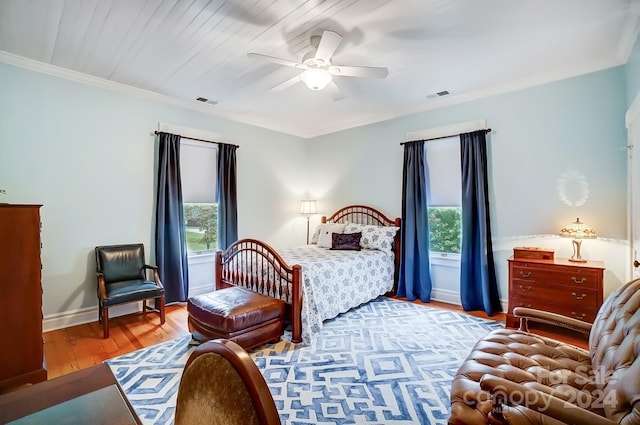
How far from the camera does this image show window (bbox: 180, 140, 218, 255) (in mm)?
4293

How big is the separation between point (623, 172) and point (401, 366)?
9.59 ft

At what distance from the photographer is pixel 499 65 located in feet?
10.3

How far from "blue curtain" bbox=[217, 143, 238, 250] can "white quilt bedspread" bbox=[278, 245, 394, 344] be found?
1.02m

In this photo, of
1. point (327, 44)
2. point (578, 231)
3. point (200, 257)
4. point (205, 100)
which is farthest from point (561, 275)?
point (205, 100)

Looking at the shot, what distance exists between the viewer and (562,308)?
2.86m

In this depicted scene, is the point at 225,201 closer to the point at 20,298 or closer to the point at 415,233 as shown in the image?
the point at 20,298

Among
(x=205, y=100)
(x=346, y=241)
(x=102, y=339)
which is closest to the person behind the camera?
(x=102, y=339)

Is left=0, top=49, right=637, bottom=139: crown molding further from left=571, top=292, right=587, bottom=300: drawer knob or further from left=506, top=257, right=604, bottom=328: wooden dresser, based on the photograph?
left=571, top=292, right=587, bottom=300: drawer knob

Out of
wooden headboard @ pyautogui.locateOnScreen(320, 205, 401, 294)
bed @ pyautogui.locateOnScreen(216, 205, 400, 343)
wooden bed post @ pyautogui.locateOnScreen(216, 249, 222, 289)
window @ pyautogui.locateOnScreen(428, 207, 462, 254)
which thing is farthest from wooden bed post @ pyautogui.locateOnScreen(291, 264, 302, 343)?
window @ pyautogui.locateOnScreen(428, 207, 462, 254)

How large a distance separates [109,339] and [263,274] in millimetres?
1641

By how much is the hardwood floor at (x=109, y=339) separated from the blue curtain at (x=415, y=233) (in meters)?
0.79

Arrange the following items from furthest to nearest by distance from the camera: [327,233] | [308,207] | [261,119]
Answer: [308,207] < [261,119] < [327,233]

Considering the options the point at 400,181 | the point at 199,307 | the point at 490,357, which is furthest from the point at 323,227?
the point at 490,357

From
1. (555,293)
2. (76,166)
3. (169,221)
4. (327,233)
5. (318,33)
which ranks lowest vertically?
(555,293)
